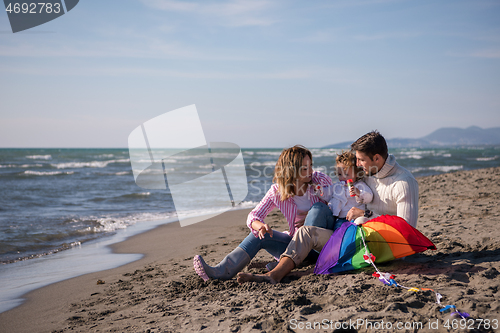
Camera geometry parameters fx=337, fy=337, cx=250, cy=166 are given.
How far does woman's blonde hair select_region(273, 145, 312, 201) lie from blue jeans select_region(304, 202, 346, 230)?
252mm

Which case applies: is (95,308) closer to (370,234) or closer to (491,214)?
(370,234)

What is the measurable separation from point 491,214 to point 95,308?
210 inches

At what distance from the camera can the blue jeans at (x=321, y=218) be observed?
9.79ft

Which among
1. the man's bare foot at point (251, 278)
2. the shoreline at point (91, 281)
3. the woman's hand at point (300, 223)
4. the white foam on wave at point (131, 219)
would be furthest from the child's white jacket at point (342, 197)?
the white foam on wave at point (131, 219)

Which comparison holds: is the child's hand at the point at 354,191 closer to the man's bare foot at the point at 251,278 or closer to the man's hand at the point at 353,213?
the man's hand at the point at 353,213

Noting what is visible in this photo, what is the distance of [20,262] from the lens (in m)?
4.74

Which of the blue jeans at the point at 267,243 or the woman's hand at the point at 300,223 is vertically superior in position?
the woman's hand at the point at 300,223

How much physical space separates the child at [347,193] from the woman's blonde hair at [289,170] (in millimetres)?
276

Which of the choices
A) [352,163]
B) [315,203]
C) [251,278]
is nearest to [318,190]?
[315,203]

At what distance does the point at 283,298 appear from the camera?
8.09 ft

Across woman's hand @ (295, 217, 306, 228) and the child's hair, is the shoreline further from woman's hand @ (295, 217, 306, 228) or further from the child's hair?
the child's hair

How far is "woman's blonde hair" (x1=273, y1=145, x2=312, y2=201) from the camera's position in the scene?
3.07m

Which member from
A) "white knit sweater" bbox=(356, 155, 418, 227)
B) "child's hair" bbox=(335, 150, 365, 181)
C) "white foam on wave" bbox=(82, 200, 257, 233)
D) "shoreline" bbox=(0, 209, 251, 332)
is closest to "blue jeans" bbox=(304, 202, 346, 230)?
"white knit sweater" bbox=(356, 155, 418, 227)

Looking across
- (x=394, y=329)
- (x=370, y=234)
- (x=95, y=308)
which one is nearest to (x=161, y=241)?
(x=95, y=308)
